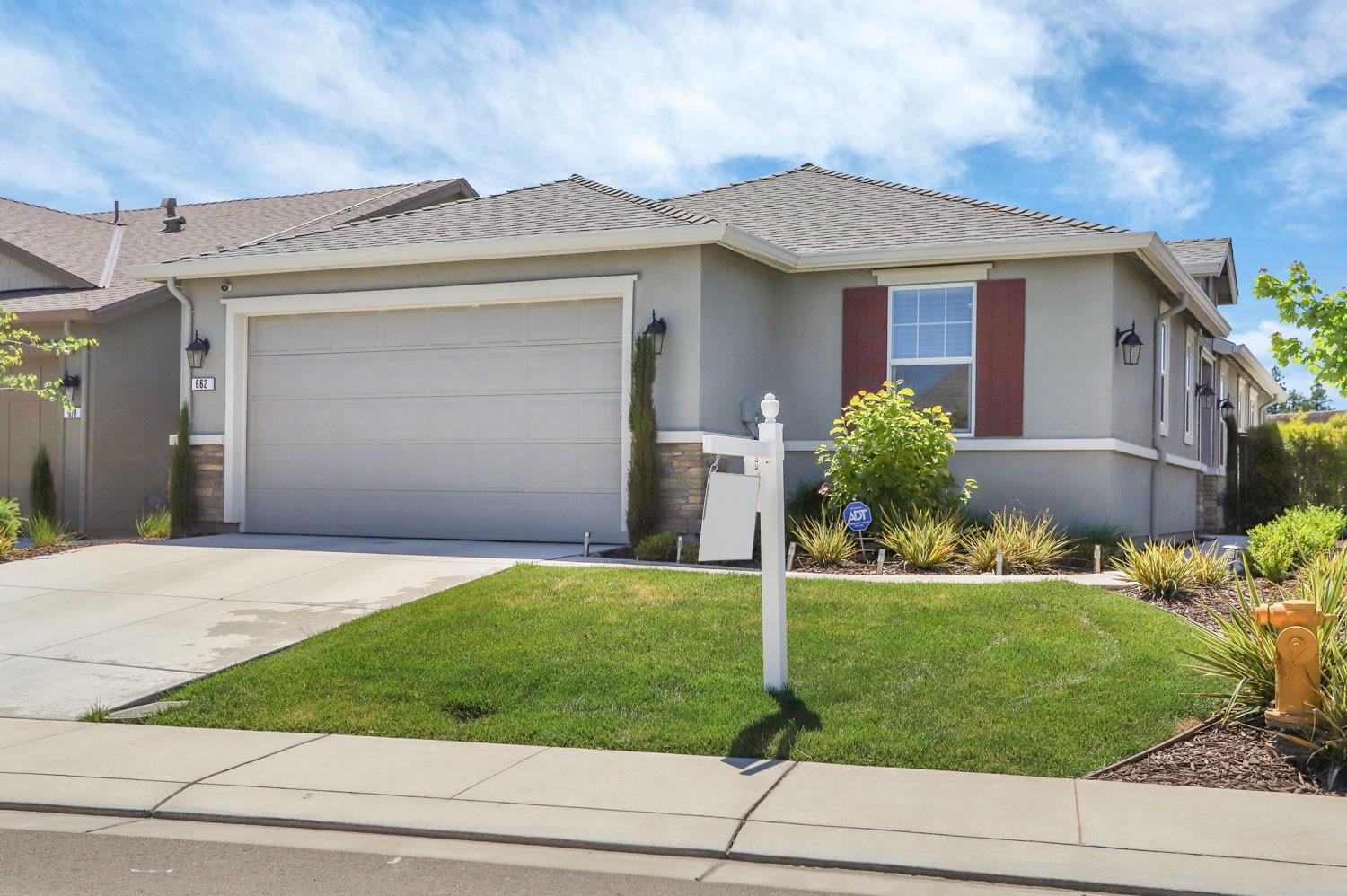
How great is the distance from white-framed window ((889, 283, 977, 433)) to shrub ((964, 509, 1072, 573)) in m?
2.14

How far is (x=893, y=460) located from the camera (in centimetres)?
1325

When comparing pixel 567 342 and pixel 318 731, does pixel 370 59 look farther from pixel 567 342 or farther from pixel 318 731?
pixel 318 731

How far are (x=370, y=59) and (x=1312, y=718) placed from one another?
12.1 metres

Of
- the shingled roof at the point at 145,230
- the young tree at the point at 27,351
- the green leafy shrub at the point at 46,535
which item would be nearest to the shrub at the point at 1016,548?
the green leafy shrub at the point at 46,535

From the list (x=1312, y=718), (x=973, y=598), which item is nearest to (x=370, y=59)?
(x=973, y=598)

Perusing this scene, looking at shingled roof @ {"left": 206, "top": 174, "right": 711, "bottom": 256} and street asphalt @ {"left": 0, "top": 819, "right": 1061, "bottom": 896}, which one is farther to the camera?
shingled roof @ {"left": 206, "top": 174, "right": 711, "bottom": 256}

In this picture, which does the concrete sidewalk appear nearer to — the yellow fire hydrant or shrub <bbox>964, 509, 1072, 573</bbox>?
the yellow fire hydrant

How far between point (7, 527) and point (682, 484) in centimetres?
800

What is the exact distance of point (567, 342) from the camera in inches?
576

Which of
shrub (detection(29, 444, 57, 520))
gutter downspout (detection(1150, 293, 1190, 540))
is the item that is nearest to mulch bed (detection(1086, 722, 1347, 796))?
gutter downspout (detection(1150, 293, 1190, 540))

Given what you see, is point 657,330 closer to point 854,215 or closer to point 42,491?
point 854,215

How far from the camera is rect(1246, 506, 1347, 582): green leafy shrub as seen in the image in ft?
37.2

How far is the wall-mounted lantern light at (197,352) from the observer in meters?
16.2

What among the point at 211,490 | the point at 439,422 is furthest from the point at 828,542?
the point at 211,490
